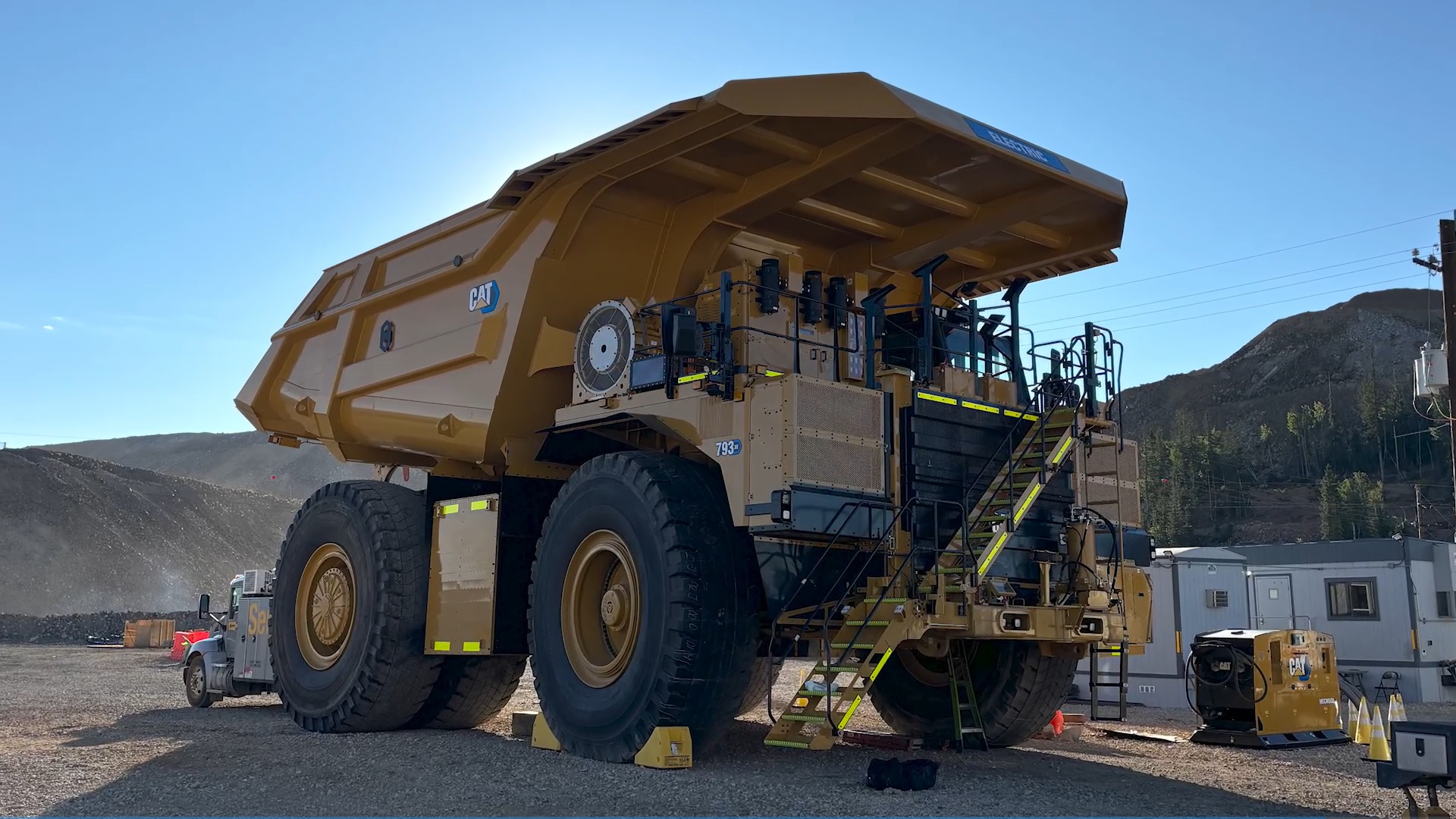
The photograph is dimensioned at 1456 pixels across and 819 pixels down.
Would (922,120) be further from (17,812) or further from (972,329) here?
(17,812)

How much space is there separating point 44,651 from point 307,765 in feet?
95.5

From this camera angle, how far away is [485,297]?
1112cm

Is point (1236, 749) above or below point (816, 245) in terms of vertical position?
below

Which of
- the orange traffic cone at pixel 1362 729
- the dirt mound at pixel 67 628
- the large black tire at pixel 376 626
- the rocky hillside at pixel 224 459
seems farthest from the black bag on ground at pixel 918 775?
the rocky hillside at pixel 224 459

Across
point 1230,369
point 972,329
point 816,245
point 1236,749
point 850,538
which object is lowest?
point 1236,749

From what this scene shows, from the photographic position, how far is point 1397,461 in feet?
343

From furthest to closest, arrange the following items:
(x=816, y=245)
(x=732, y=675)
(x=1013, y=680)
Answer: (x=816, y=245), (x=1013, y=680), (x=732, y=675)

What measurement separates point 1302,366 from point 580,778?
144750 mm

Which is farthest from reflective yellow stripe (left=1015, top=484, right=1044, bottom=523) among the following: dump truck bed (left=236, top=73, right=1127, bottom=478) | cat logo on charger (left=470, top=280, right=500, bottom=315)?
cat logo on charger (left=470, top=280, right=500, bottom=315)

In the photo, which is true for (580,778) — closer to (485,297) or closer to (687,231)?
(485,297)

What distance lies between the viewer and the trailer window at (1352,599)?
1873cm

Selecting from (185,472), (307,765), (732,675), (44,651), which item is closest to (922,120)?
(732,675)

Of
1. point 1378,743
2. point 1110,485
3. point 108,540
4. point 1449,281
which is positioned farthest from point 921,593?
point 108,540

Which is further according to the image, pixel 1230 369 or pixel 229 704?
pixel 1230 369
